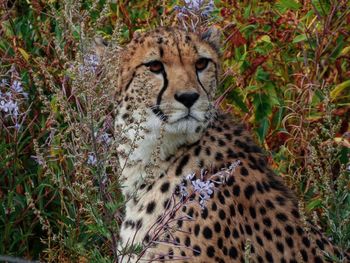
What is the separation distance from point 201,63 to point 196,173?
0.43 m

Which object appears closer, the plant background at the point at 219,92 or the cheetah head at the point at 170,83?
the cheetah head at the point at 170,83

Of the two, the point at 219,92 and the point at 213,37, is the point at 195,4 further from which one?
the point at 219,92

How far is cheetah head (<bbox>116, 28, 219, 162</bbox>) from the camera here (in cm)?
388

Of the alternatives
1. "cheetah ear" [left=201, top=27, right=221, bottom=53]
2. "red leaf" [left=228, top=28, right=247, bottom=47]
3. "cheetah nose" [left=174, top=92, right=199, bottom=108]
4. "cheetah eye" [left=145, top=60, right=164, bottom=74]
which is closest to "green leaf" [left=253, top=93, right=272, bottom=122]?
"red leaf" [left=228, top=28, right=247, bottom=47]

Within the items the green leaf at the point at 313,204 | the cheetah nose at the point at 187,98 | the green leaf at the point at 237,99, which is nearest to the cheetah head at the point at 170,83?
the cheetah nose at the point at 187,98

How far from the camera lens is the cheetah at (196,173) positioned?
3.90 meters

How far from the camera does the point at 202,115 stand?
155 inches

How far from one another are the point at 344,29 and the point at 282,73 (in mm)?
381

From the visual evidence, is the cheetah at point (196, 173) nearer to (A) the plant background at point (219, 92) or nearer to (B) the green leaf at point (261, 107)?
(A) the plant background at point (219, 92)

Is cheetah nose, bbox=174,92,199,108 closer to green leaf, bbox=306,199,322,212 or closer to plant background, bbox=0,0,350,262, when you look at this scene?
plant background, bbox=0,0,350,262

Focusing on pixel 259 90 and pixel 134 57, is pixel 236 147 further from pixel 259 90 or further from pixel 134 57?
pixel 259 90

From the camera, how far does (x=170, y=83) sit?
13.0 feet

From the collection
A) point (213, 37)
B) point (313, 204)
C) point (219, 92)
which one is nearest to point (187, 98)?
point (213, 37)

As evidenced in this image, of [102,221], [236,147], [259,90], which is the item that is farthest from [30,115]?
[102,221]
